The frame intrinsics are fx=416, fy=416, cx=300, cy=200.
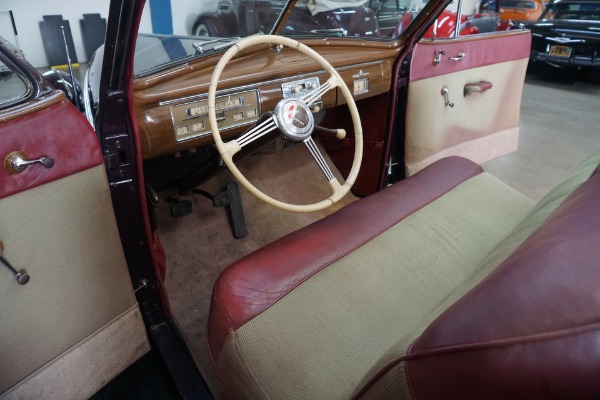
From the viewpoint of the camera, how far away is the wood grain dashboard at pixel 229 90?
1365 millimetres

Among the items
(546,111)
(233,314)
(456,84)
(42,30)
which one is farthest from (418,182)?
(42,30)

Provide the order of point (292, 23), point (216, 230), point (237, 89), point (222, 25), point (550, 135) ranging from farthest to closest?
1. point (550, 135)
2. point (222, 25)
3. point (292, 23)
4. point (216, 230)
5. point (237, 89)

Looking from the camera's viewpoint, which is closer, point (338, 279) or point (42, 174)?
point (42, 174)

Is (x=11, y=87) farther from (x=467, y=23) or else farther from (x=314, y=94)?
(x=467, y=23)

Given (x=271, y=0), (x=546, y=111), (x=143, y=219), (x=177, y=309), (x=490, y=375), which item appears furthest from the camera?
(x=546, y=111)

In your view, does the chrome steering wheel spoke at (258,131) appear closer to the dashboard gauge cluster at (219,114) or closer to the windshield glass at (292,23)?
the dashboard gauge cluster at (219,114)

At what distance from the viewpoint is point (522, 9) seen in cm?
788

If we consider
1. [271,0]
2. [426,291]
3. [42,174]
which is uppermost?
[271,0]

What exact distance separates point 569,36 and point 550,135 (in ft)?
8.06

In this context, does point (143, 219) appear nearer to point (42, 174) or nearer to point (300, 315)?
point (42, 174)

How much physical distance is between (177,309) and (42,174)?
3.24 feet

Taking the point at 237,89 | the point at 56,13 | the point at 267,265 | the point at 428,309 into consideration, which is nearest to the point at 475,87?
the point at 237,89

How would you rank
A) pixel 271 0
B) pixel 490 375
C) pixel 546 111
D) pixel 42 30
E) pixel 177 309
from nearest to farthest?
pixel 490 375 → pixel 177 309 → pixel 271 0 → pixel 546 111 → pixel 42 30

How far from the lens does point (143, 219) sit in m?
1.31
